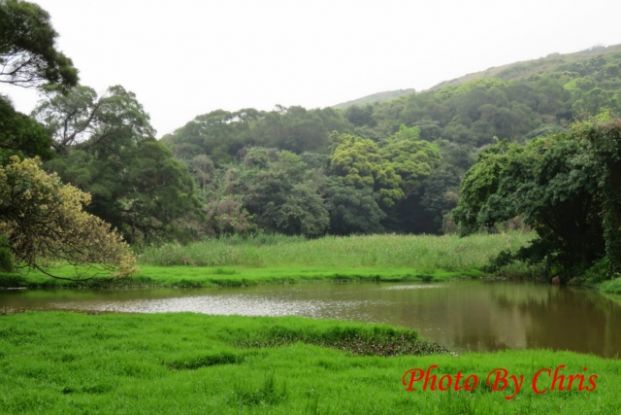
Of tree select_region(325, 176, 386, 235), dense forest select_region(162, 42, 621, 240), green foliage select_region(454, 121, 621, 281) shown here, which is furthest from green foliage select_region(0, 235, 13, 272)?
tree select_region(325, 176, 386, 235)

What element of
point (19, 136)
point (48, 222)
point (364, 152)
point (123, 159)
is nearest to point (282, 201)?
point (364, 152)

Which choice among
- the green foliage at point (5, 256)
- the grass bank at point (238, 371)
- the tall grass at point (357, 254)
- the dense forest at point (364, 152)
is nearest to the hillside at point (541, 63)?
the dense forest at point (364, 152)

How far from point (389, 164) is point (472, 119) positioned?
23.0 metres

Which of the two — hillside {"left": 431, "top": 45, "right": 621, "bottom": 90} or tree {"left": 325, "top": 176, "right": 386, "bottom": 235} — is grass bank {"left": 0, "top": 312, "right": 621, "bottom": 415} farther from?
hillside {"left": 431, "top": 45, "right": 621, "bottom": 90}

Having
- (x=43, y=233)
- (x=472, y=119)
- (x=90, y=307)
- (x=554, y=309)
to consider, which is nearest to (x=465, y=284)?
(x=554, y=309)

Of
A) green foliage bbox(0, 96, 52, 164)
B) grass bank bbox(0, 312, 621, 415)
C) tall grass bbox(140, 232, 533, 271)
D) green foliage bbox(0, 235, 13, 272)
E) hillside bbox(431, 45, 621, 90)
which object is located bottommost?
tall grass bbox(140, 232, 533, 271)

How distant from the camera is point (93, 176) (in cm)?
3594

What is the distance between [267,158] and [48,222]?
44.3 meters

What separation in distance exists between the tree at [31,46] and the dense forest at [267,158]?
4 cm

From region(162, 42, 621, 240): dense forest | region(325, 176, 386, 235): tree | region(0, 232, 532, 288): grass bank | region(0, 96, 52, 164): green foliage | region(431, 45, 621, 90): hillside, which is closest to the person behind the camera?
region(0, 96, 52, 164): green foliage

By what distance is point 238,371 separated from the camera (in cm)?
900

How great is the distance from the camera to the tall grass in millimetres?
33594

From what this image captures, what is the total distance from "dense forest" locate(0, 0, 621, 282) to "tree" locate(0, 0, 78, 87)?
4cm

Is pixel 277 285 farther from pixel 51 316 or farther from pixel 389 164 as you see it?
pixel 389 164
